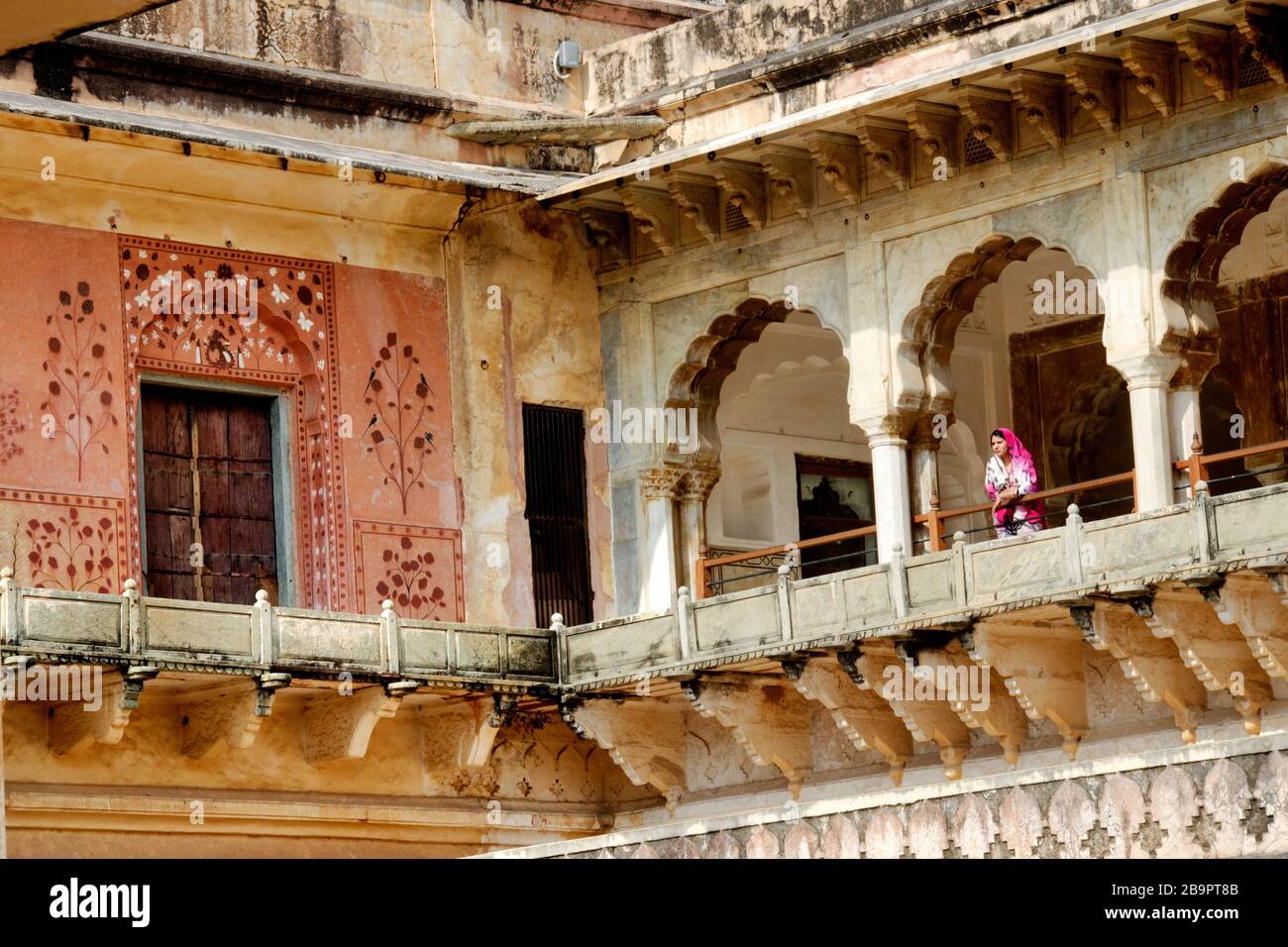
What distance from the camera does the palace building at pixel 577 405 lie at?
1225 cm

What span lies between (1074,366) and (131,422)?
6.05 m

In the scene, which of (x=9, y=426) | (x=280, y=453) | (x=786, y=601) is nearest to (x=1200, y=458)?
(x=786, y=601)

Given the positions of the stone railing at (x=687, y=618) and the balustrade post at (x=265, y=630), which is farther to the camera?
the balustrade post at (x=265, y=630)

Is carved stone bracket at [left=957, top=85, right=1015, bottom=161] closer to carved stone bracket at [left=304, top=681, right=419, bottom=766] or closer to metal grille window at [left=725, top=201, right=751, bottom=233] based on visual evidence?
metal grille window at [left=725, top=201, right=751, bottom=233]

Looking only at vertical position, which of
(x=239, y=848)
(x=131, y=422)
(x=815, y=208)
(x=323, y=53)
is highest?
(x=323, y=53)

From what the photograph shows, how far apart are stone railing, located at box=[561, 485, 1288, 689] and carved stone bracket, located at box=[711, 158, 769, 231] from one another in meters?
2.20

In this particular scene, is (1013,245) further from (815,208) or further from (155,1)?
(155,1)

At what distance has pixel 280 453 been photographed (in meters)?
13.8

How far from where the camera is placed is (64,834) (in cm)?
1258

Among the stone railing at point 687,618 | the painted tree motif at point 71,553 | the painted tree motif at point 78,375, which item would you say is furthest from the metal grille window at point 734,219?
the painted tree motif at point 71,553

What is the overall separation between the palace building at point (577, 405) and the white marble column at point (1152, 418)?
3 cm

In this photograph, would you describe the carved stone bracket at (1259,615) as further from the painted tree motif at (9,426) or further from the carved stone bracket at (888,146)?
the painted tree motif at (9,426)

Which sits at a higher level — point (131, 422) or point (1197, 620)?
point (131, 422)

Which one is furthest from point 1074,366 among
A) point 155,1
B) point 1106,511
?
point 155,1
